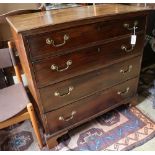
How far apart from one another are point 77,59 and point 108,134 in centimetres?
71

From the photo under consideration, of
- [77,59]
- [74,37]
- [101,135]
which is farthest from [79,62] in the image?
[101,135]

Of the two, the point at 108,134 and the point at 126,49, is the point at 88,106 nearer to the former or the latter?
the point at 108,134

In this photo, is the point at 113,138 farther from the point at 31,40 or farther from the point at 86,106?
the point at 31,40

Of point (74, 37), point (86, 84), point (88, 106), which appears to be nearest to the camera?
point (74, 37)

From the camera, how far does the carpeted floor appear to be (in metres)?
1.41

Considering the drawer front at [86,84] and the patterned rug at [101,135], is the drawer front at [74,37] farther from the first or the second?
the patterned rug at [101,135]

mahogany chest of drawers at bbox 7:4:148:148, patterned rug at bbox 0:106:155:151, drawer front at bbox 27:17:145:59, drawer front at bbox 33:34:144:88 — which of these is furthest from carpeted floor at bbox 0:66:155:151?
drawer front at bbox 27:17:145:59

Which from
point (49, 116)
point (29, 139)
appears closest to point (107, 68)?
point (49, 116)

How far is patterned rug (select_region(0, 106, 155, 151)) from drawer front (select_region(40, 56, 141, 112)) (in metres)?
0.37

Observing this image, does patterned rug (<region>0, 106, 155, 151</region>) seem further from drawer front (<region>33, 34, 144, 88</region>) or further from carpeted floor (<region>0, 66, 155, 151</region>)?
drawer front (<region>33, 34, 144, 88</region>)

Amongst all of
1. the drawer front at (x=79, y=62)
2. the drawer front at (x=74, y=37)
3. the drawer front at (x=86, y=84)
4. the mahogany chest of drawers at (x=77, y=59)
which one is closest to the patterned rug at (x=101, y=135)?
the mahogany chest of drawers at (x=77, y=59)

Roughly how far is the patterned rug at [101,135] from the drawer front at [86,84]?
0.37 m

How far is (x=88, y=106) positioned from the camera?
4.63 ft

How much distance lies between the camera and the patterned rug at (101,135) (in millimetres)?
1409
